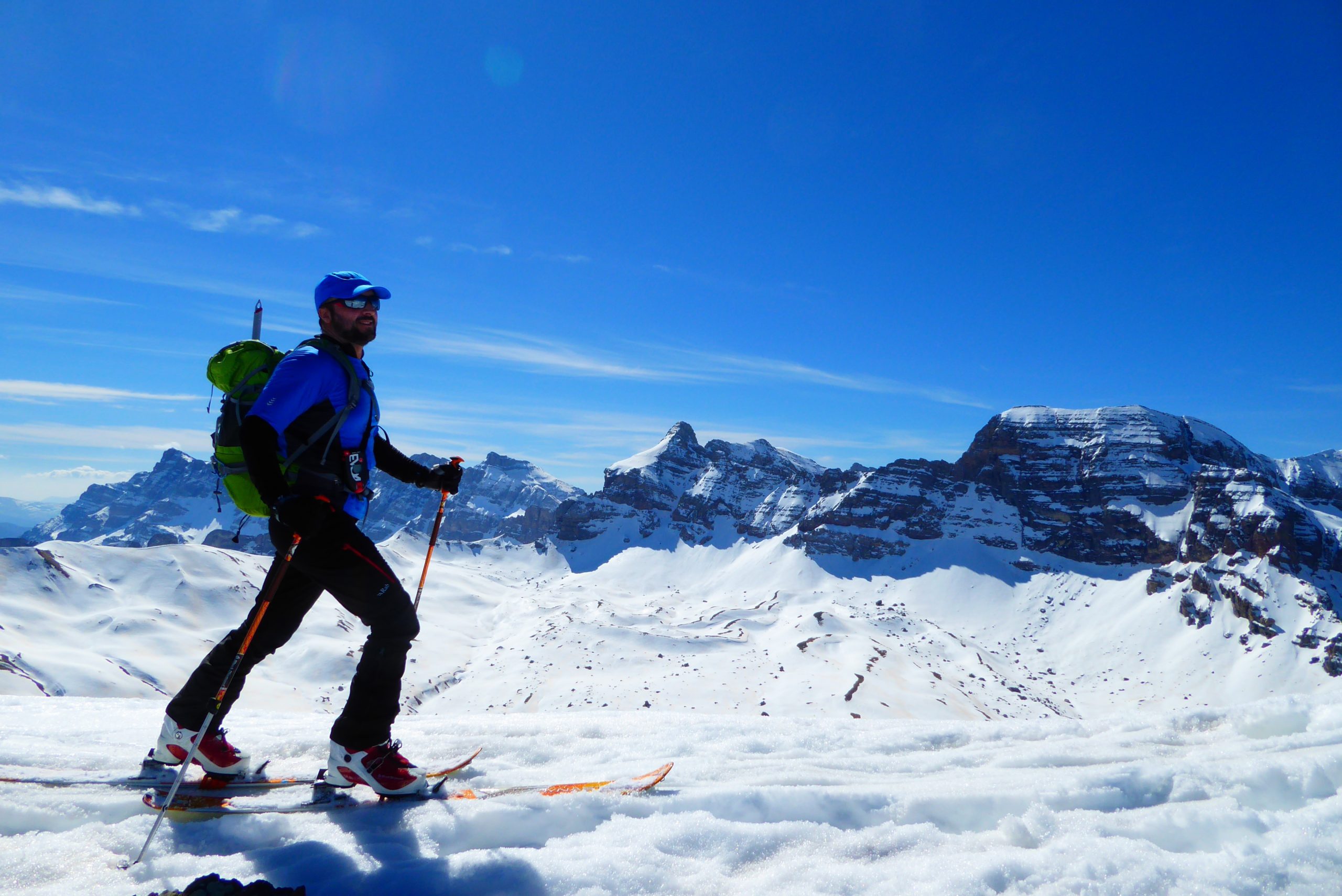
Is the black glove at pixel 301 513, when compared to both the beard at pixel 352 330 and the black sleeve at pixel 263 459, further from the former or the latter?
the beard at pixel 352 330

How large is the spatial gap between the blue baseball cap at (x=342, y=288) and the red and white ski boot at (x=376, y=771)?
11.3 feet

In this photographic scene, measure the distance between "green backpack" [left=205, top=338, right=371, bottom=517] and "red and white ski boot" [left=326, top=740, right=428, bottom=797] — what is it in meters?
1.91

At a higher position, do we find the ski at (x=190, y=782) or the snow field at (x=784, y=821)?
the snow field at (x=784, y=821)

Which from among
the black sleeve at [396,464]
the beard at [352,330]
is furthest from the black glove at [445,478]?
the beard at [352,330]

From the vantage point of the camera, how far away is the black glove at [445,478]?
21.9 feet

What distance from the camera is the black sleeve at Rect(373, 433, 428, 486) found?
6.48 m

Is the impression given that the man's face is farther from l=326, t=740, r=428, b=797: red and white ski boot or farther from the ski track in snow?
the ski track in snow

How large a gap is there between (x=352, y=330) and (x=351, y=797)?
141 inches

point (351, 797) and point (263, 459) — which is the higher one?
point (263, 459)

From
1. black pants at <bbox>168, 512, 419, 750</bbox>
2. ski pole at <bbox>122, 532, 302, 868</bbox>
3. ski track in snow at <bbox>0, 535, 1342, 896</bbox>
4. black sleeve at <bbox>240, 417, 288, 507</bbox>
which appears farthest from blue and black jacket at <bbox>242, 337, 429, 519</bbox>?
ski track in snow at <bbox>0, 535, 1342, 896</bbox>

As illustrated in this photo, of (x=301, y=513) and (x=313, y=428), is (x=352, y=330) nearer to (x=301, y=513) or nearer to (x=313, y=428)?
(x=313, y=428)

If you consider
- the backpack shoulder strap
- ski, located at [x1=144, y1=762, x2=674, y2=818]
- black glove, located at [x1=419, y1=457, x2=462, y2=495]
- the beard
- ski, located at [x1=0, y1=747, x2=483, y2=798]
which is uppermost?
the beard

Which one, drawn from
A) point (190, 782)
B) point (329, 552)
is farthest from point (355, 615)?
point (190, 782)

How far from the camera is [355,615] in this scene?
5.16 m
